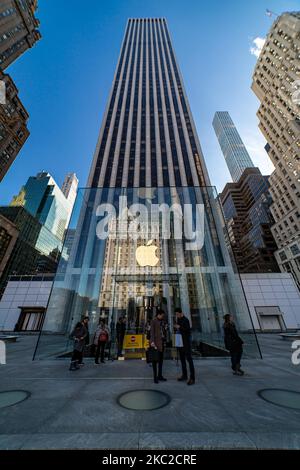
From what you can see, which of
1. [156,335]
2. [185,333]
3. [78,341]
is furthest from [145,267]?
[185,333]

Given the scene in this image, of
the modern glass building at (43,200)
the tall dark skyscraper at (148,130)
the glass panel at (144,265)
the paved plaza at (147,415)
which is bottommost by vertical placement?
the paved plaza at (147,415)

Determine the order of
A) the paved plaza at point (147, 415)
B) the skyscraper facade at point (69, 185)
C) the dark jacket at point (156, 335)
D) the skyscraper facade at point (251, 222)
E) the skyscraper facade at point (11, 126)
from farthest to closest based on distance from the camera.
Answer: the skyscraper facade at point (69, 185)
the skyscraper facade at point (251, 222)
the skyscraper facade at point (11, 126)
the dark jacket at point (156, 335)
the paved plaza at point (147, 415)

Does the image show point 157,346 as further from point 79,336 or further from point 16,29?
point 16,29

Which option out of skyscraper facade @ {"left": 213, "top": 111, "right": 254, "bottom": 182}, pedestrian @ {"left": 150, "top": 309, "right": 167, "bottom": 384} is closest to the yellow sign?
pedestrian @ {"left": 150, "top": 309, "right": 167, "bottom": 384}

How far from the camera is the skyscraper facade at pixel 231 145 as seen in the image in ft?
398

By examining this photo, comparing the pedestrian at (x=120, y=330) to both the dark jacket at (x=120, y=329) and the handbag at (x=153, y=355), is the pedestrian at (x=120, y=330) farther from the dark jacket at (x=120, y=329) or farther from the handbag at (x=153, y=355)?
the handbag at (x=153, y=355)

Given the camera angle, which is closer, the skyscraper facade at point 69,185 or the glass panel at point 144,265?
the glass panel at point 144,265

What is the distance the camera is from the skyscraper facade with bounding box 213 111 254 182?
398 ft

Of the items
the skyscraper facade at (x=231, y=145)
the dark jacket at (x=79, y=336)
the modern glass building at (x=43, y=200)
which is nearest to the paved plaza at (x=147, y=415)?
the dark jacket at (x=79, y=336)

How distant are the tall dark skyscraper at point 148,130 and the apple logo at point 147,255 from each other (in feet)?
65.8

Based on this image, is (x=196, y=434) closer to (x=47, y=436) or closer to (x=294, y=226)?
(x=47, y=436)

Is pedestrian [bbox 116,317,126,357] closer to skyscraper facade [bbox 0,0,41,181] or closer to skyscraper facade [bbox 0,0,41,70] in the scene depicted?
skyscraper facade [bbox 0,0,41,181]

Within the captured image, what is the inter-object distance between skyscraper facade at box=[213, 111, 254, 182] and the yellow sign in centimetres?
12685

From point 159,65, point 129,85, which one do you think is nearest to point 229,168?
point 159,65
